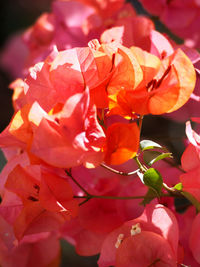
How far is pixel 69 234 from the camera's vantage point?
25.4 inches

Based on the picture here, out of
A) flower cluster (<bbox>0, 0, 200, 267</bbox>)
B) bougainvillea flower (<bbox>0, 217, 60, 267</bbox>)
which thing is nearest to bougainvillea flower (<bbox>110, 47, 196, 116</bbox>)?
flower cluster (<bbox>0, 0, 200, 267</bbox>)

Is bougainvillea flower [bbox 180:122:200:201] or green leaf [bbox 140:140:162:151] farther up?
green leaf [bbox 140:140:162:151]

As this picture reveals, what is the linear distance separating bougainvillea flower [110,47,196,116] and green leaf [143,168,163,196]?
70 millimetres

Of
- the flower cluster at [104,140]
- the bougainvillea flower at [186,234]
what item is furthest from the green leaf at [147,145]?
the bougainvillea flower at [186,234]

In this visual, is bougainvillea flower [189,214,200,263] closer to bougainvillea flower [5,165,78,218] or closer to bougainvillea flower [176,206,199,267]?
bougainvillea flower [176,206,199,267]

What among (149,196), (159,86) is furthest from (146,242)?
(159,86)

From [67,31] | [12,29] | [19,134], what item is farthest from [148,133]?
[12,29]

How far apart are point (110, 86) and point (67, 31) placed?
377mm

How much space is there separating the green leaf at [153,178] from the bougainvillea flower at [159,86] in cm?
7

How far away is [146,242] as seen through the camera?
481 mm

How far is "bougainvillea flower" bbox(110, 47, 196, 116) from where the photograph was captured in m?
0.50

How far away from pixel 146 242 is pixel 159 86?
169 millimetres

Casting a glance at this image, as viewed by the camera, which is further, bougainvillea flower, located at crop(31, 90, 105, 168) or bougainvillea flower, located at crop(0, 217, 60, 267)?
bougainvillea flower, located at crop(0, 217, 60, 267)

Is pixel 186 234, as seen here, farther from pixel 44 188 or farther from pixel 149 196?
pixel 44 188
